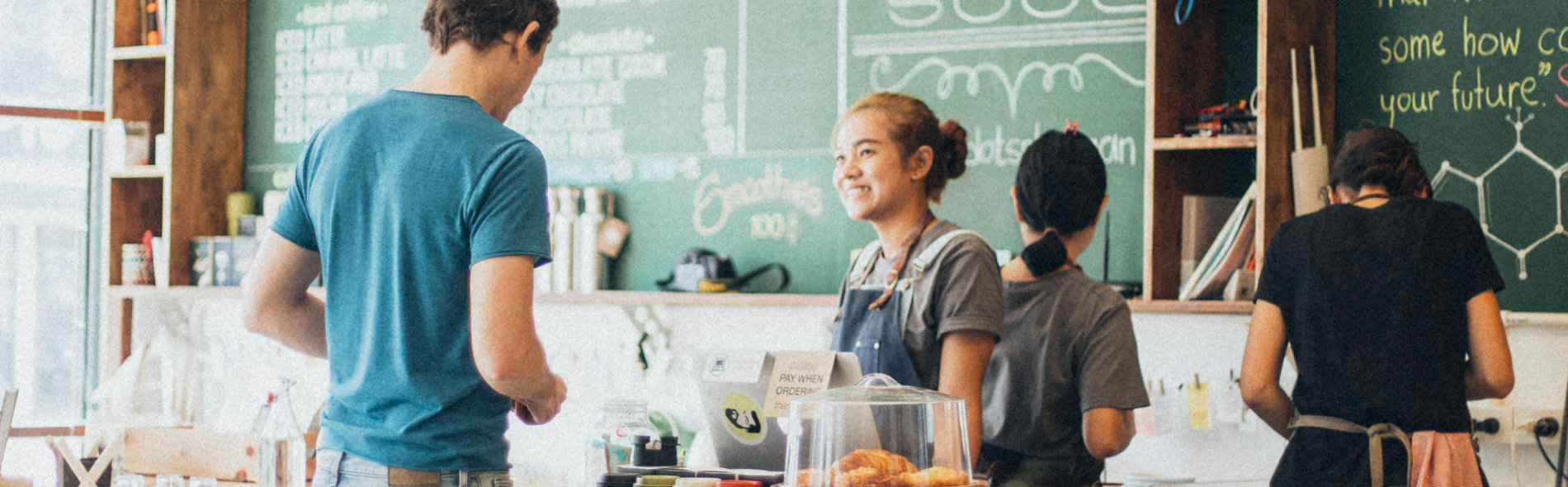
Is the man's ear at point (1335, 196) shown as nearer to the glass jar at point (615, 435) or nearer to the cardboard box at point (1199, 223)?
the cardboard box at point (1199, 223)

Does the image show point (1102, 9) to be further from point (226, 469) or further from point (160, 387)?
point (160, 387)

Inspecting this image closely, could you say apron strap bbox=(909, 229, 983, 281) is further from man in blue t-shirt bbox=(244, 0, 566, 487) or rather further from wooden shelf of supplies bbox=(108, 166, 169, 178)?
wooden shelf of supplies bbox=(108, 166, 169, 178)

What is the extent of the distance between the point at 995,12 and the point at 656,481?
198 cm

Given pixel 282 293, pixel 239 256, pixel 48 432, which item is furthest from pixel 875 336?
pixel 48 432

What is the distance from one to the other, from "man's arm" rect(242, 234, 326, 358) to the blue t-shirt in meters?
0.13

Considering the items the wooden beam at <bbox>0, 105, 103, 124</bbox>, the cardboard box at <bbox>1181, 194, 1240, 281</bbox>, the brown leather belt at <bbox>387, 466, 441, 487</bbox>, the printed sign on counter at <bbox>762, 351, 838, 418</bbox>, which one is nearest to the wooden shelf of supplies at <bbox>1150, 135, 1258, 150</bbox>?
the cardboard box at <bbox>1181, 194, 1240, 281</bbox>

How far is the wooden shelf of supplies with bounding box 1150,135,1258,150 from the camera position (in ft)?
9.97

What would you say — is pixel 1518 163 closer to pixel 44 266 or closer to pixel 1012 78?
pixel 1012 78

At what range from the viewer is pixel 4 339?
4.40 meters

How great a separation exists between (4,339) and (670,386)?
2.43 metres

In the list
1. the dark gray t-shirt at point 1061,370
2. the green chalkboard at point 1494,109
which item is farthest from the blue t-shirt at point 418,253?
the green chalkboard at point 1494,109

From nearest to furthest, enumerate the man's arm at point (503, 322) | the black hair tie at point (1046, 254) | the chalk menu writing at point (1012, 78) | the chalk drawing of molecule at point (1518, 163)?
the man's arm at point (503, 322) → the black hair tie at point (1046, 254) → the chalk drawing of molecule at point (1518, 163) → the chalk menu writing at point (1012, 78)

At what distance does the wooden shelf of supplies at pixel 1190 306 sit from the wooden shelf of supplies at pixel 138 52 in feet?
11.1

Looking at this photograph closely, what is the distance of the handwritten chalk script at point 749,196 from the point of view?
12.4ft
